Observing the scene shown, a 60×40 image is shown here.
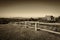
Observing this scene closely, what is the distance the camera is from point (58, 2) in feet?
8.28

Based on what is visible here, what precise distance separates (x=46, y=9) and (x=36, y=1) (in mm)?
283

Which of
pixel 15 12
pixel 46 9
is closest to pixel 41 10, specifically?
pixel 46 9

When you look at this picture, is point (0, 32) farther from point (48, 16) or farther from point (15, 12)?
point (48, 16)

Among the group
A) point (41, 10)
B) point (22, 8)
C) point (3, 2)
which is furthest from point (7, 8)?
point (41, 10)

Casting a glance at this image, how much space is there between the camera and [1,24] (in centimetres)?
232

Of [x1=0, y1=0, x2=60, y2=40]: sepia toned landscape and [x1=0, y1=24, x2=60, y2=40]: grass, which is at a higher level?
[x1=0, y1=0, x2=60, y2=40]: sepia toned landscape

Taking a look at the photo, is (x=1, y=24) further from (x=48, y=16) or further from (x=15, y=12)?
(x=48, y=16)

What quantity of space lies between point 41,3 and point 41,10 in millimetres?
153

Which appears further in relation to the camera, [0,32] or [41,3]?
[41,3]

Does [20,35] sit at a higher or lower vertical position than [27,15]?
lower

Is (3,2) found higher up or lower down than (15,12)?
higher up

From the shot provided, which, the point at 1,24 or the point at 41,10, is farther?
the point at 41,10

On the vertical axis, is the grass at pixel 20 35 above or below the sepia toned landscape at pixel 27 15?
below

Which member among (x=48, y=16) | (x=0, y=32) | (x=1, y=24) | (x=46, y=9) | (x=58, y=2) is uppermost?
(x=58, y=2)
